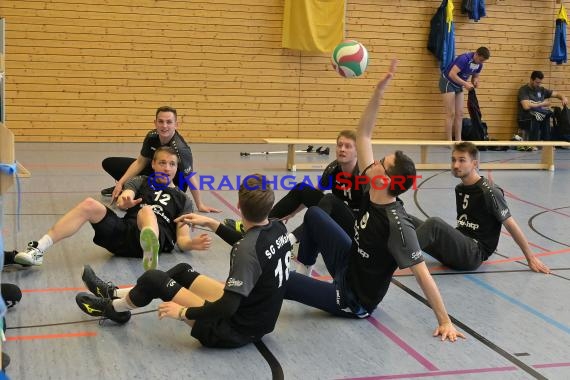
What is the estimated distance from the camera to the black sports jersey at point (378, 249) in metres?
3.79

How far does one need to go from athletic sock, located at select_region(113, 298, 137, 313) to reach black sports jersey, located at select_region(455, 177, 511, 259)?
280cm

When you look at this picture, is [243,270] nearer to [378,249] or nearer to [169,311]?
[169,311]

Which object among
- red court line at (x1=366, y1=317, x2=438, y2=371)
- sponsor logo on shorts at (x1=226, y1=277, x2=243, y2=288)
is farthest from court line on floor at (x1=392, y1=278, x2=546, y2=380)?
sponsor logo on shorts at (x1=226, y1=277, x2=243, y2=288)

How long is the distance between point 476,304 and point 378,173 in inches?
50.1

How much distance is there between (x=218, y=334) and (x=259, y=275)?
402 millimetres

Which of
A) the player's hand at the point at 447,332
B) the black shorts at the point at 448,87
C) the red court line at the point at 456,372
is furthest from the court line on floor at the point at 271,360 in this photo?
the black shorts at the point at 448,87

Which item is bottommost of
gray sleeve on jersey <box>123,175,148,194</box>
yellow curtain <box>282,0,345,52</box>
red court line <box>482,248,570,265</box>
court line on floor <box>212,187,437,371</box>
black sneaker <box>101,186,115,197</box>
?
court line on floor <box>212,187,437,371</box>

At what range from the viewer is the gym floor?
340 cm

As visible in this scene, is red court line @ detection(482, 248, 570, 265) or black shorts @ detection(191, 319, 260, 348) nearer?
black shorts @ detection(191, 319, 260, 348)

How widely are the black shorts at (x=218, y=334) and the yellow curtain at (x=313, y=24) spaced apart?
9.77 metres

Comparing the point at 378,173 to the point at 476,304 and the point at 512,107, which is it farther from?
the point at 512,107

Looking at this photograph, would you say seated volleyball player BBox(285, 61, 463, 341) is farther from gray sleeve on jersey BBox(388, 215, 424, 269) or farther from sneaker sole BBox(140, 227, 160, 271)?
sneaker sole BBox(140, 227, 160, 271)

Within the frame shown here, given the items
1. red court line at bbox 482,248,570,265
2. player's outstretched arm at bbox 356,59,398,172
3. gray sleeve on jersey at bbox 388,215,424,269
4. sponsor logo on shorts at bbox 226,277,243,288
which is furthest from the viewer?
red court line at bbox 482,248,570,265

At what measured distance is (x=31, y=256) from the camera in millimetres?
4727
